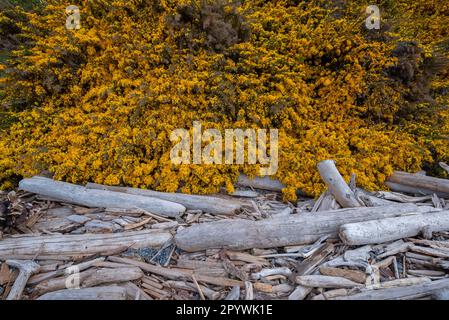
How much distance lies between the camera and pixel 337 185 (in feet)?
10.7

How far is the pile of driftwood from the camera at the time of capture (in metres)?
2.35

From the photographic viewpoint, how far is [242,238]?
272cm

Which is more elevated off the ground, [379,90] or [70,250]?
[379,90]

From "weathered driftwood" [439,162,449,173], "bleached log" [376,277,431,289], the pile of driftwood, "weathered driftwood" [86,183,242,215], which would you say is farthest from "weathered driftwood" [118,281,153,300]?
"weathered driftwood" [439,162,449,173]

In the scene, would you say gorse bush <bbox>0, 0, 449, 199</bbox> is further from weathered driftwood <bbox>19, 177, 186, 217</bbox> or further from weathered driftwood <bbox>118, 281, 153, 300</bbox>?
weathered driftwood <bbox>118, 281, 153, 300</bbox>

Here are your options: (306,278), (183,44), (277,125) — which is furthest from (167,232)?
(183,44)

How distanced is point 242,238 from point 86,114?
3.04 metres

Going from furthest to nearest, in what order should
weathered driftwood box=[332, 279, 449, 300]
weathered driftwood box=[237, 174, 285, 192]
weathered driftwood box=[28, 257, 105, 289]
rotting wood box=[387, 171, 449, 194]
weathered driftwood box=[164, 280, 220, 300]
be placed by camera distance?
1. weathered driftwood box=[237, 174, 285, 192]
2. rotting wood box=[387, 171, 449, 194]
3. weathered driftwood box=[28, 257, 105, 289]
4. weathered driftwood box=[164, 280, 220, 300]
5. weathered driftwood box=[332, 279, 449, 300]

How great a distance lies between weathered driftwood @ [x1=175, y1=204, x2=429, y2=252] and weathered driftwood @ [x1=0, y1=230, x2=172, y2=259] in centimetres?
32

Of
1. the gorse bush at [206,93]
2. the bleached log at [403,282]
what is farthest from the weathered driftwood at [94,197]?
the bleached log at [403,282]

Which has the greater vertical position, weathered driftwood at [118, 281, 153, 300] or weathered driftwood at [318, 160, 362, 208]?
weathered driftwood at [318, 160, 362, 208]
